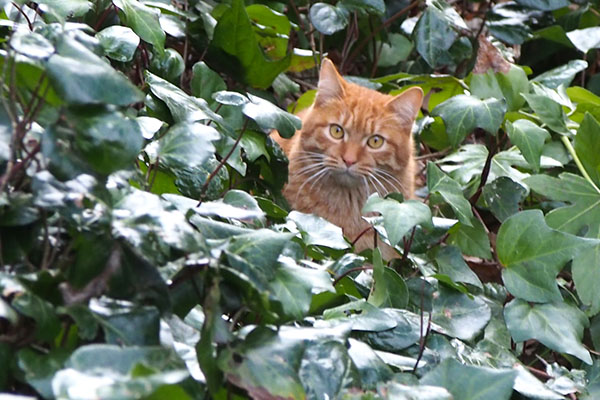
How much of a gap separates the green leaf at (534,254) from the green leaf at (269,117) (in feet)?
1.86

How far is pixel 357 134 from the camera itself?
10.8ft

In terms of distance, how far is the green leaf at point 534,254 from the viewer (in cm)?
204

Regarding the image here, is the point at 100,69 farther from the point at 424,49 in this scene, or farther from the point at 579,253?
the point at 424,49

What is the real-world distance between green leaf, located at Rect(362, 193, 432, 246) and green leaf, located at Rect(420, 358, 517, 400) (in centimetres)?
52

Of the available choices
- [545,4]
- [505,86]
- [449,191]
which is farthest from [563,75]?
[449,191]

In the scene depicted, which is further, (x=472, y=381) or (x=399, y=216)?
(x=399, y=216)

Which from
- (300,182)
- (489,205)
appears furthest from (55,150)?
(300,182)

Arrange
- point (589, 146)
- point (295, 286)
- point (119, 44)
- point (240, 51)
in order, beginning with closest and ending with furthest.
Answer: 1. point (295, 286)
2. point (119, 44)
3. point (589, 146)
4. point (240, 51)

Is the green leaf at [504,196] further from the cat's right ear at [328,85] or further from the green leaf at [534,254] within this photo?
the cat's right ear at [328,85]

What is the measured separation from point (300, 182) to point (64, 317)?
2156 millimetres

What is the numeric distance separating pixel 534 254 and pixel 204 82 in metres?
0.98

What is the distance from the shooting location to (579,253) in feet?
7.04

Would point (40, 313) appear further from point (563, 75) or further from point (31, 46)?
point (563, 75)

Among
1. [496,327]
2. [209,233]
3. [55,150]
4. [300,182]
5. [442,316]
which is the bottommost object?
[300,182]
